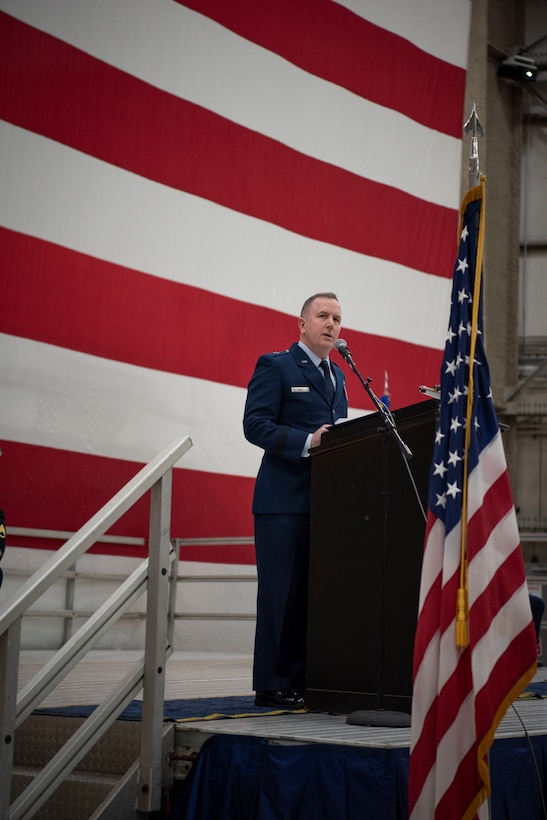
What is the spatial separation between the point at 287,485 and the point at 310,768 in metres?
1.04

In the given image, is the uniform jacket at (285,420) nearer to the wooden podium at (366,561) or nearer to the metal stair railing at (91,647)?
the wooden podium at (366,561)

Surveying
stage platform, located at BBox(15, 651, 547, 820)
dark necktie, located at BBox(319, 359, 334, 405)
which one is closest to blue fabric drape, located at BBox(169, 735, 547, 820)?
stage platform, located at BBox(15, 651, 547, 820)

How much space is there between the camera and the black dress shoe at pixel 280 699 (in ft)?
9.47

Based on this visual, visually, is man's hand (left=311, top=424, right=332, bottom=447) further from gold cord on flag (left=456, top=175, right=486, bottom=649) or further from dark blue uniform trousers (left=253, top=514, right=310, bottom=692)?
gold cord on flag (left=456, top=175, right=486, bottom=649)

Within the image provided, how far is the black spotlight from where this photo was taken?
820 cm

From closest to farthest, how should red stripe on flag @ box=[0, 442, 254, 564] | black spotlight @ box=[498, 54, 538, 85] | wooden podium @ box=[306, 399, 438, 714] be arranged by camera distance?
wooden podium @ box=[306, 399, 438, 714] → red stripe on flag @ box=[0, 442, 254, 564] → black spotlight @ box=[498, 54, 538, 85]

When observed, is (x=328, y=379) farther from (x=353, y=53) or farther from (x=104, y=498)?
(x=353, y=53)

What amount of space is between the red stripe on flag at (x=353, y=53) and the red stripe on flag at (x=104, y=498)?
2.79m

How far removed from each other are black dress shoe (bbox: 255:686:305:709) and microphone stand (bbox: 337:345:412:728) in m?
0.29

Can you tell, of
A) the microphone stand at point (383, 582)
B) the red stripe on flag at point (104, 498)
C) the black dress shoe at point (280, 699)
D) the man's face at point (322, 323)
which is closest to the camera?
the microphone stand at point (383, 582)

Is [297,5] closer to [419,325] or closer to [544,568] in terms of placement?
[419,325]

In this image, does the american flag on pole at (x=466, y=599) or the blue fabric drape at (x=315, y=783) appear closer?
the american flag on pole at (x=466, y=599)

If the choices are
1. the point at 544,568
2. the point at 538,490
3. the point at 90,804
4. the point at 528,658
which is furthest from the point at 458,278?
the point at 538,490

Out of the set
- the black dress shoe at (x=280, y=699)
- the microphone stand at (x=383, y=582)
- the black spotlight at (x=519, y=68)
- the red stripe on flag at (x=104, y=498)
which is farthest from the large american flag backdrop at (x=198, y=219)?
the microphone stand at (x=383, y=582)
